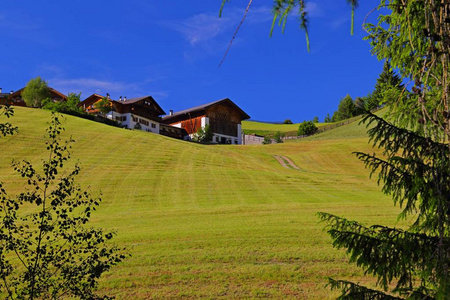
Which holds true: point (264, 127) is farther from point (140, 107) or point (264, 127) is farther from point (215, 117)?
point (140, 107)

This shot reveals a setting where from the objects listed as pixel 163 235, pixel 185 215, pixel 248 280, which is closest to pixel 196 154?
pixel 185 215

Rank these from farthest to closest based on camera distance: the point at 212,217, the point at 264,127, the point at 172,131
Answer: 1. the point at 264,127
2. the point at 172,131
3. the point at 212,217

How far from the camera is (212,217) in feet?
63.0

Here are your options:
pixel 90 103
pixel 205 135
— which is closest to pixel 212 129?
pixel 205 135

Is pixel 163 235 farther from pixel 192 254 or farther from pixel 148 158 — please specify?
pixel 148 158

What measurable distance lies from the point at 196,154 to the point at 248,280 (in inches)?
1371

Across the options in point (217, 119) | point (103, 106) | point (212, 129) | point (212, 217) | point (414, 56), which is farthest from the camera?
point (217, 119)

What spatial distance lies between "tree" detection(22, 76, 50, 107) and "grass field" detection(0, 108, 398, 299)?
127 ft

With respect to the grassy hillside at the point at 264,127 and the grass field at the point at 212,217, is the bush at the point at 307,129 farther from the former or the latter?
the grass field at the point at 212,217

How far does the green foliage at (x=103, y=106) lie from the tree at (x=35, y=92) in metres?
14.7

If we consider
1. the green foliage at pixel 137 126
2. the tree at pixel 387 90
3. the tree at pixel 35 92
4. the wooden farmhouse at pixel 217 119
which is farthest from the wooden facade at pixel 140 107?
the tree at pixel 387 90

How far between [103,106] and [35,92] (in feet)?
58.1

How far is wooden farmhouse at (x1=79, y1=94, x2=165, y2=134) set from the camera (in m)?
77.6

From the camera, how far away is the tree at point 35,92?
79.5 metres
